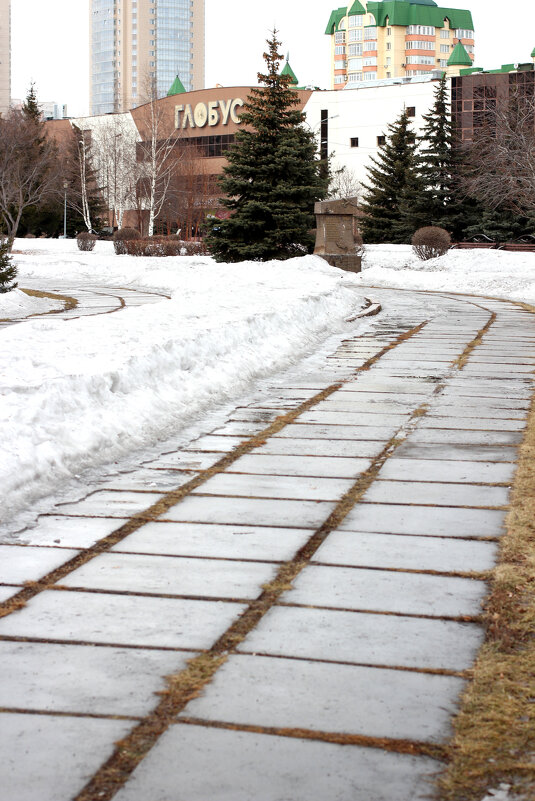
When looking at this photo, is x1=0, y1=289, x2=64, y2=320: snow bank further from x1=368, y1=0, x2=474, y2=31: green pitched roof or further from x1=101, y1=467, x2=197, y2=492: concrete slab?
x1=368, y1=0, x2=474, y2=31: green pitched roof

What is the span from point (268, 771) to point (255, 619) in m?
1.02

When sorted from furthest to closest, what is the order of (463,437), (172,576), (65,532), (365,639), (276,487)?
(463,437) < (276,487) < (65,532) < (172,576) < (365,639)

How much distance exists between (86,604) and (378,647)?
1109mm

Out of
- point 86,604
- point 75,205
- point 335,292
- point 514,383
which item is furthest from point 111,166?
point 86,604

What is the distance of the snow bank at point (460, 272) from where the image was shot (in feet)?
78.2

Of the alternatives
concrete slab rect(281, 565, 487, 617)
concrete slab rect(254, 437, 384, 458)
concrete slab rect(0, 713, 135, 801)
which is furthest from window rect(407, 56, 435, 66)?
concrete slab rect(0, 713, 135, 801)

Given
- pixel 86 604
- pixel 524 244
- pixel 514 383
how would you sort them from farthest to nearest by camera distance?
pixel 524 244 < pixel 514 383 < pixel 86 604

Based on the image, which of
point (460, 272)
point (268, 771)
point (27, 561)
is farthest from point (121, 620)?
point (460, 272)

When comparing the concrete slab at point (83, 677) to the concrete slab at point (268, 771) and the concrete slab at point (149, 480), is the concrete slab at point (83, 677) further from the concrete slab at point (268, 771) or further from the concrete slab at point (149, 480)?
the concrete slab at point (149, 480)

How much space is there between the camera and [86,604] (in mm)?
3535

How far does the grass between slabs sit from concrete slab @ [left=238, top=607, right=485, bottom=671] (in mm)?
97

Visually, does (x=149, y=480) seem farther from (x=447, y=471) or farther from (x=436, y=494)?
(x=447, y=471)

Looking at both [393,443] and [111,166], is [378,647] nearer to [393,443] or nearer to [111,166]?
[393,443]

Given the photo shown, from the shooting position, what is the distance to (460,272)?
27797 mm
